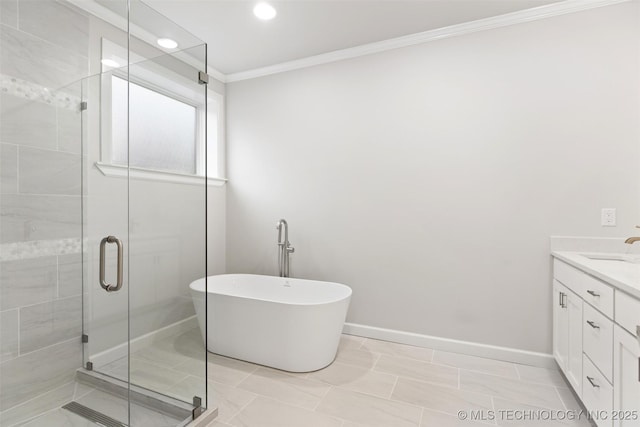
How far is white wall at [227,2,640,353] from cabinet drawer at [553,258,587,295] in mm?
138

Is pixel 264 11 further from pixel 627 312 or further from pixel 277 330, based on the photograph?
pixel 627 312

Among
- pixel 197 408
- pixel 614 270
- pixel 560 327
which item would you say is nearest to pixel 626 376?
pixel 614 270

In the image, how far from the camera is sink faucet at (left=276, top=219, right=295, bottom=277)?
3.08 metres

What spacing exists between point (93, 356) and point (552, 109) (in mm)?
3690

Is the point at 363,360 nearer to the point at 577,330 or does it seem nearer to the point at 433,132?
the point at 577,330

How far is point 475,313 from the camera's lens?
2.54m

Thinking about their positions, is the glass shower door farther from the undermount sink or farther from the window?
the undermount sink

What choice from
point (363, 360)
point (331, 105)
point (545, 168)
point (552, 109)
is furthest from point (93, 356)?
point (552, 109)

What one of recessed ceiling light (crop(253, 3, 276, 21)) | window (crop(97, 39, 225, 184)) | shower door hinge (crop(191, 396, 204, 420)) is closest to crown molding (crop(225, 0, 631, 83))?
recessed ceiling light (crop(253, 3, 276, 21))

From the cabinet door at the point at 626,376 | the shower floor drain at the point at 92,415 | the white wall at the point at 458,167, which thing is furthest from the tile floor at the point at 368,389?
the cabinet door at the point at 626,376

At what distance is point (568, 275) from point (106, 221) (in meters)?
2.98

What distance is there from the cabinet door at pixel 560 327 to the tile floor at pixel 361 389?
0.18 m

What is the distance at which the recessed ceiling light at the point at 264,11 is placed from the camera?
234 cm

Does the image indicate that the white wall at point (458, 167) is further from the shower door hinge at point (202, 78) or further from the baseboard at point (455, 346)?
the shower door hinge at point (202, 78)
